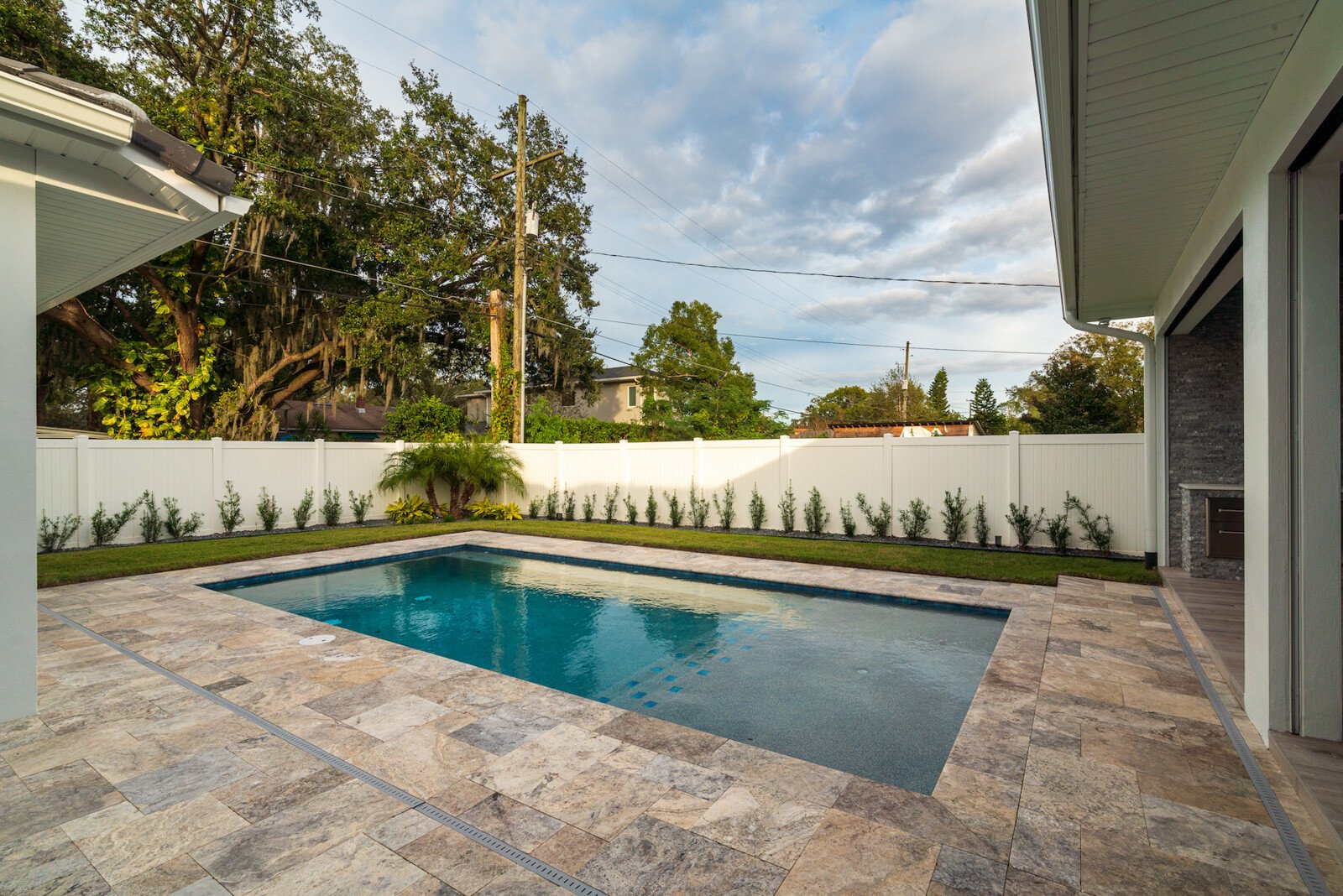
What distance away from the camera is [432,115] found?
50.3 feet

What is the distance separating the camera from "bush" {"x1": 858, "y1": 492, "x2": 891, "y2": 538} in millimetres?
8922

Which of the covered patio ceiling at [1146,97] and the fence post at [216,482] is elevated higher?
the covered patio ceiling at [1146,97]

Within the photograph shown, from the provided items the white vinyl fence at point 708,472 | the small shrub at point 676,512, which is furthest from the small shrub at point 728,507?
the small shrub at point 676,512

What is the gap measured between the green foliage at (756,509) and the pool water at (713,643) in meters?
3.04

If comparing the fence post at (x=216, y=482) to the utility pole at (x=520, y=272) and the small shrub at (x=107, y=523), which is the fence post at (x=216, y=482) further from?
the utility pole at (x=520, y=272)

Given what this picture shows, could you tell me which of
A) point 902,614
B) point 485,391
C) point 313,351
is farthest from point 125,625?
point 485,391

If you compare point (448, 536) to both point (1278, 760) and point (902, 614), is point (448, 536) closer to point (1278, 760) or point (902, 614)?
point (902, 614)

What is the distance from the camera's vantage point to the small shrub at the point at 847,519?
360 inches

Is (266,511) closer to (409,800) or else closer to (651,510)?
(651,510)

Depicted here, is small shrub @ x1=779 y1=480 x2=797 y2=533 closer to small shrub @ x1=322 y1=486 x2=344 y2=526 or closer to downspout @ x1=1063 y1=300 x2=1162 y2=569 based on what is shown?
downspout @ x1=1063 y1=300 x2=1162 y2=569

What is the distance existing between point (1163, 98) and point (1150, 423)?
17.0 feet

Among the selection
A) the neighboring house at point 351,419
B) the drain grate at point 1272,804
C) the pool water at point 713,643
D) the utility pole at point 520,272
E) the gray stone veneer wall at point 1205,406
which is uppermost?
the utility pole at point 520,272

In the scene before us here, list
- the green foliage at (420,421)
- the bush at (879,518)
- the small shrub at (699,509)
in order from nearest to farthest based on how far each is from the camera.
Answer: the bush at (879,518)
the small shrub at (699,509)
the green foliage at (420,421)

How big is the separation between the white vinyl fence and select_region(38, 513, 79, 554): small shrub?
10cm
